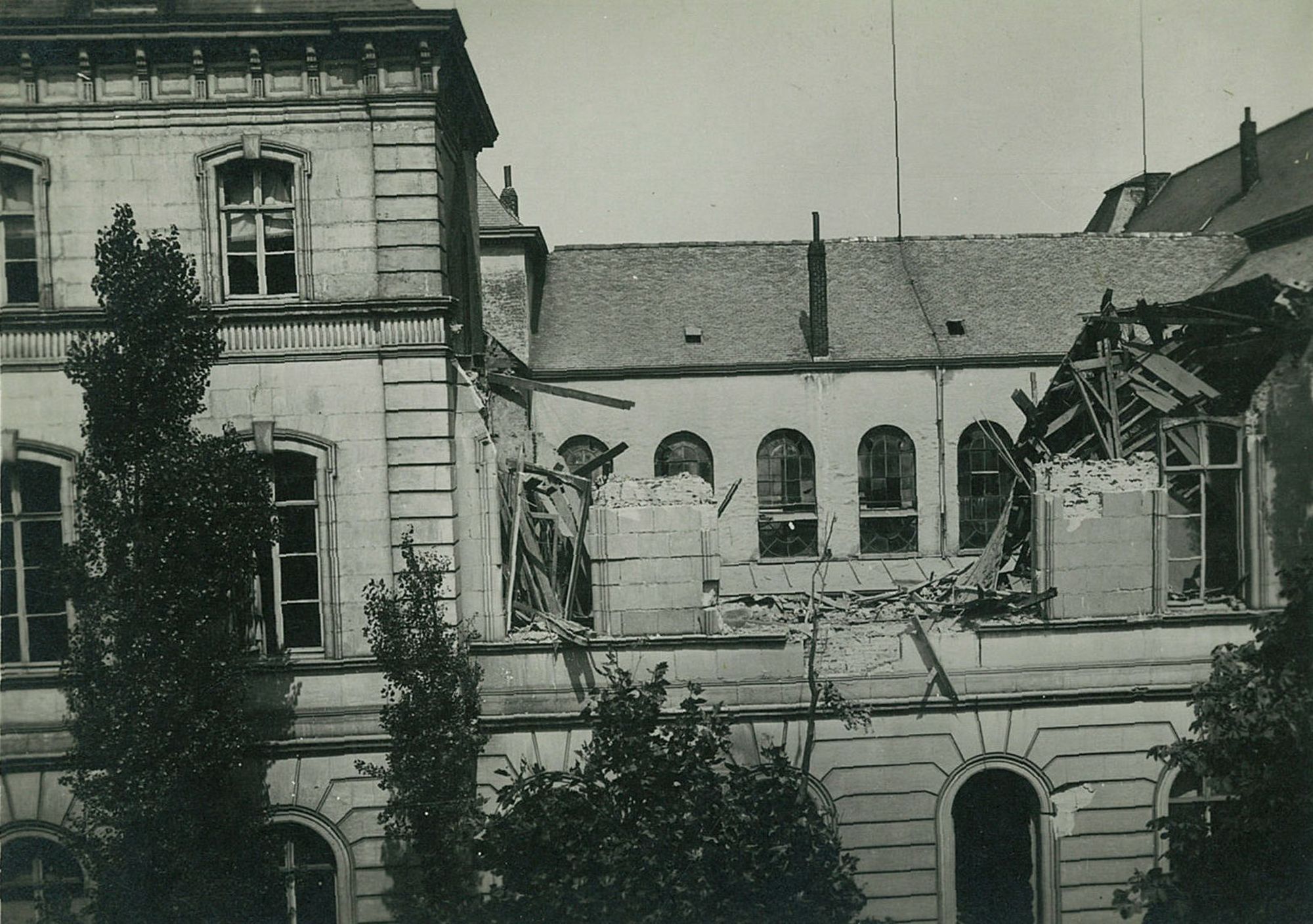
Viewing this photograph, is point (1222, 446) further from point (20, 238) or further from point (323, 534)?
point (20, 238)

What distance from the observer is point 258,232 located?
1142 centimetres

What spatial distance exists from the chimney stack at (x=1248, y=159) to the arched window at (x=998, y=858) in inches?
805

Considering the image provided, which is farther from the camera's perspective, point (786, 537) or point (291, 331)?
point (786, 537)

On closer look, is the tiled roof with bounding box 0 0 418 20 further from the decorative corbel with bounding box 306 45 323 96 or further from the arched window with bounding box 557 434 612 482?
the arched window with bounding box 557 434 612 482

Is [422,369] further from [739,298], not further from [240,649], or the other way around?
[739,298]

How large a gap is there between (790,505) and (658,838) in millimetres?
15951

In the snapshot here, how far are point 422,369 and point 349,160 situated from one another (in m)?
2.65

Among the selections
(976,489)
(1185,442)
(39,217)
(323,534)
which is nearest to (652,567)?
(323,534)

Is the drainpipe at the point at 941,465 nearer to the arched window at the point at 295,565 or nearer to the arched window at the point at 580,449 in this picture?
the arched window at the point at 580,449

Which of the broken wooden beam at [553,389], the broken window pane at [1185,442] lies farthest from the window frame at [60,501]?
the broken window pane at [1185,442]

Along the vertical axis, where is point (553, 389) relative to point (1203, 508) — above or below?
above

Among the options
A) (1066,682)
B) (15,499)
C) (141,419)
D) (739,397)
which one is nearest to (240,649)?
(141,419)

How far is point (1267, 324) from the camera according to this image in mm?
12484

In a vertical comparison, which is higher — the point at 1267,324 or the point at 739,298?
the point at 739,298
